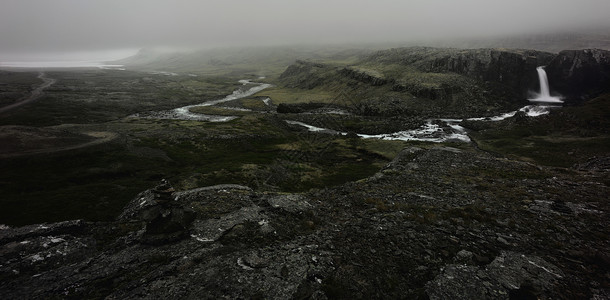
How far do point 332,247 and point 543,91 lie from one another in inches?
5781

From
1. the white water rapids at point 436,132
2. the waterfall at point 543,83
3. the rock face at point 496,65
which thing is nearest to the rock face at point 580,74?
the waterfall at point 543,83

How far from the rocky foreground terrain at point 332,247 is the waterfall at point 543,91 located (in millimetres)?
109678

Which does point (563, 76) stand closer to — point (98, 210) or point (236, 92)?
point (98, 210)

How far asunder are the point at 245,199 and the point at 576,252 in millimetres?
28421

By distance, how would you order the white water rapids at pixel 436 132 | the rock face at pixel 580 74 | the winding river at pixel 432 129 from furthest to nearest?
the rock face at pixel 580 74 < the winding river at pixel 432 129 < the white water rapids at pixel 436 132

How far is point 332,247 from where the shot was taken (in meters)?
19.0

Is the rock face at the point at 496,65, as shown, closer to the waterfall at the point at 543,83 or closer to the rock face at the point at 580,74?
the waterfall at the point at 543,83

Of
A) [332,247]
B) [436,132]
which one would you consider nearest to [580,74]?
[436,132]

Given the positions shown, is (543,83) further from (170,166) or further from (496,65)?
(170,166)

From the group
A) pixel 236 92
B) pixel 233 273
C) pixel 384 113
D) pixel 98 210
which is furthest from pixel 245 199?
pixel 236 92

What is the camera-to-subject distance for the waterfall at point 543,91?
108m

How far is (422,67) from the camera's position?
458 feet

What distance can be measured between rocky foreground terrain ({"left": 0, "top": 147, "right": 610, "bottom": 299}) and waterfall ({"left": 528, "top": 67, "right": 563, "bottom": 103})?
10968 cm

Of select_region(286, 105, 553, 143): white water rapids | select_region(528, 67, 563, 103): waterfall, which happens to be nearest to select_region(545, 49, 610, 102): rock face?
select_region(528, 67, 563, 103): waterfall
